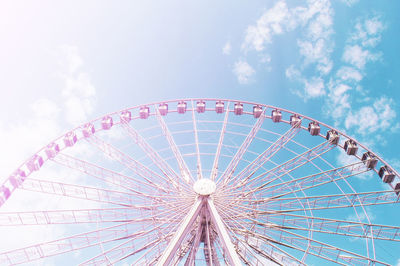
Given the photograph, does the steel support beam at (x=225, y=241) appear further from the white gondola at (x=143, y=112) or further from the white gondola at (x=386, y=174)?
the white gondola at (x=386, y=174)

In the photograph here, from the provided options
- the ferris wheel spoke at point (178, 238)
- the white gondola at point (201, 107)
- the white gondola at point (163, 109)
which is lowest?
the ferris wheel spoke at point (178, 238)

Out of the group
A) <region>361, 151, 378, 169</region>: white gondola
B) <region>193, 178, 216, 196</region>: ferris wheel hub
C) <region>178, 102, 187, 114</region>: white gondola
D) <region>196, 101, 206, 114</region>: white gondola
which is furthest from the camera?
<region>196, 101, 206, 114</region>: white gondola

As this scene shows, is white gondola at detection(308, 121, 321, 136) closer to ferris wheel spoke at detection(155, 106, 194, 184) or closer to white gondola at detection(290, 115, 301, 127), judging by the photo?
white gondola at detection(290, 115, 301, 127)

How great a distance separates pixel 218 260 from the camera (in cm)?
1712

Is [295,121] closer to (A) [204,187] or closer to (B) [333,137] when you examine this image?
(B) [333,137]

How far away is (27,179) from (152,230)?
27.1 ft

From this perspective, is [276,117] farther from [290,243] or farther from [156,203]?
[156,203]

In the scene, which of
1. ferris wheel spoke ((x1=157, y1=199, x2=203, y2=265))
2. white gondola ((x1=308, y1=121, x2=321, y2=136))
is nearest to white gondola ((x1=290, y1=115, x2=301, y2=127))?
white gondola ((x1=308, y1=121, x2=321, y2=136))

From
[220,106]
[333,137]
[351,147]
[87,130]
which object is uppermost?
[220,106]

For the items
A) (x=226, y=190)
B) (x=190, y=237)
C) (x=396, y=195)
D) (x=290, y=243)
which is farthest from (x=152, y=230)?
(x=396, y=195)

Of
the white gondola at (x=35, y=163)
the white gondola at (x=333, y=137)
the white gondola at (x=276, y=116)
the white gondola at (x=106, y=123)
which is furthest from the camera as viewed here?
the white gondola at (x=276, y=116)

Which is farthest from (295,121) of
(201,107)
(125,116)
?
(125,116)

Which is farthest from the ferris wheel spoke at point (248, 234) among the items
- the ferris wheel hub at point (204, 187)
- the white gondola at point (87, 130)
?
the white gondola at point (87, 130)

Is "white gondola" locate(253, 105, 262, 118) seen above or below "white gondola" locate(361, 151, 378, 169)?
above
